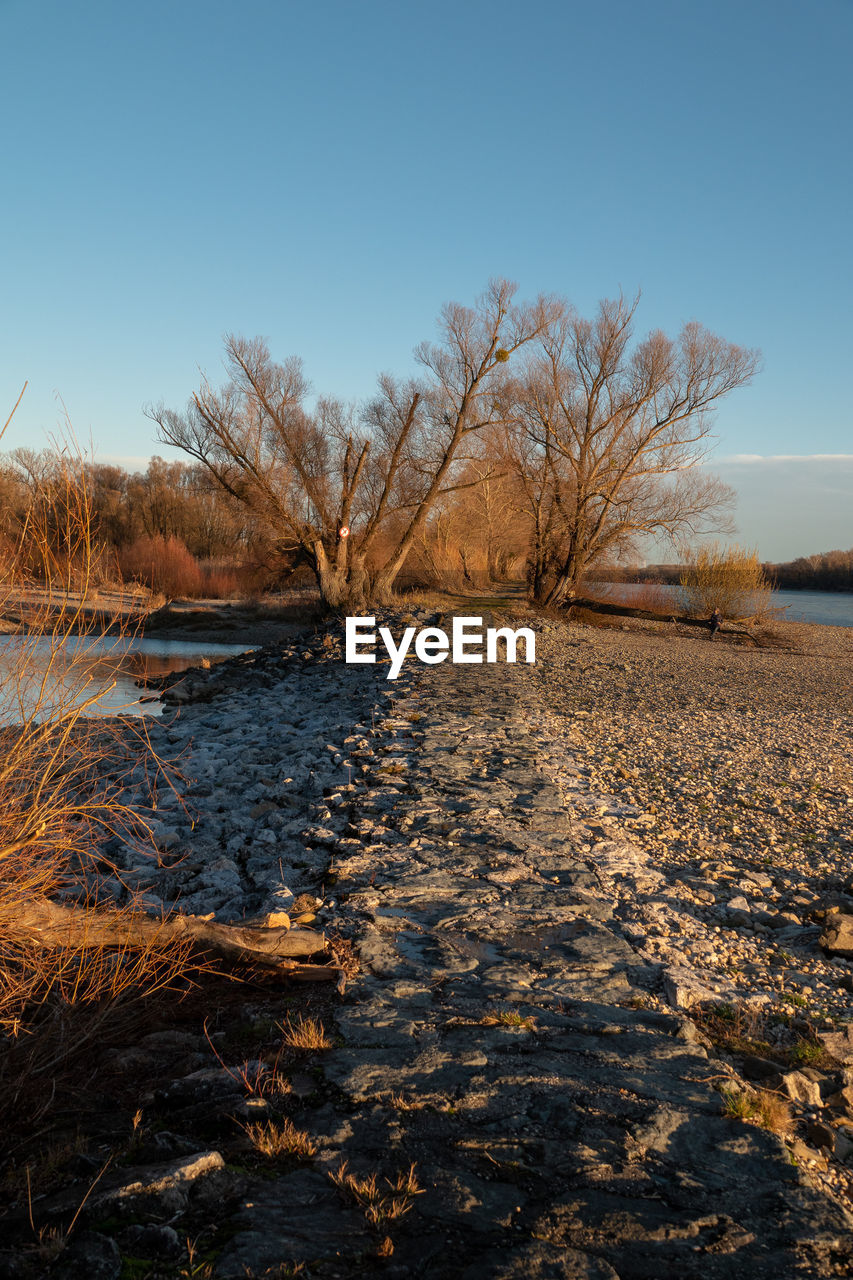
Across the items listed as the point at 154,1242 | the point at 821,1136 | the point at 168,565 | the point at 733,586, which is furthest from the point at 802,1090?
the point at 168,565

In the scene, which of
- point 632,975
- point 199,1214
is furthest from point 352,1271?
point 632,975

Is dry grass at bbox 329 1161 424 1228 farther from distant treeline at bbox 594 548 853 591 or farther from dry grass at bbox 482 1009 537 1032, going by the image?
distant treeline at bbox 594 548 853 591

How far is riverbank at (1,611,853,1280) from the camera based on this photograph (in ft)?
7.49

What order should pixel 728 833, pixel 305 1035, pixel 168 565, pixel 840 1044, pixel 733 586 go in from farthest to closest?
1. pixel 168 565
2. pixel 733 586
3. pixel 728 833
4. pixel 840 1044
5. pixel 305 1035

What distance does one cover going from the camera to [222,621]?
3259 cm

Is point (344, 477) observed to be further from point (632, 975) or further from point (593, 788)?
point (632, 975)

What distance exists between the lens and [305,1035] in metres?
3.34

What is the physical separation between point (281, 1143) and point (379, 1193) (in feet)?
1.28

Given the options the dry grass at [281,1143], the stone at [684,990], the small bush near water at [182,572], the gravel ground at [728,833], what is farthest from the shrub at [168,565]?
the dry grass at [281,1143]

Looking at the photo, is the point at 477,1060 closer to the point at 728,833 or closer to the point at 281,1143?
the point at 281,1143

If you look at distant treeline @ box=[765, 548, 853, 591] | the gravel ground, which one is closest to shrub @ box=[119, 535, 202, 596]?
the gravel ground

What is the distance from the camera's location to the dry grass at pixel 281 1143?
104 inches

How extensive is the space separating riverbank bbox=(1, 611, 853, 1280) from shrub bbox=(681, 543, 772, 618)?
67.5 ft

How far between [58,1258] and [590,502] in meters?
25.0
